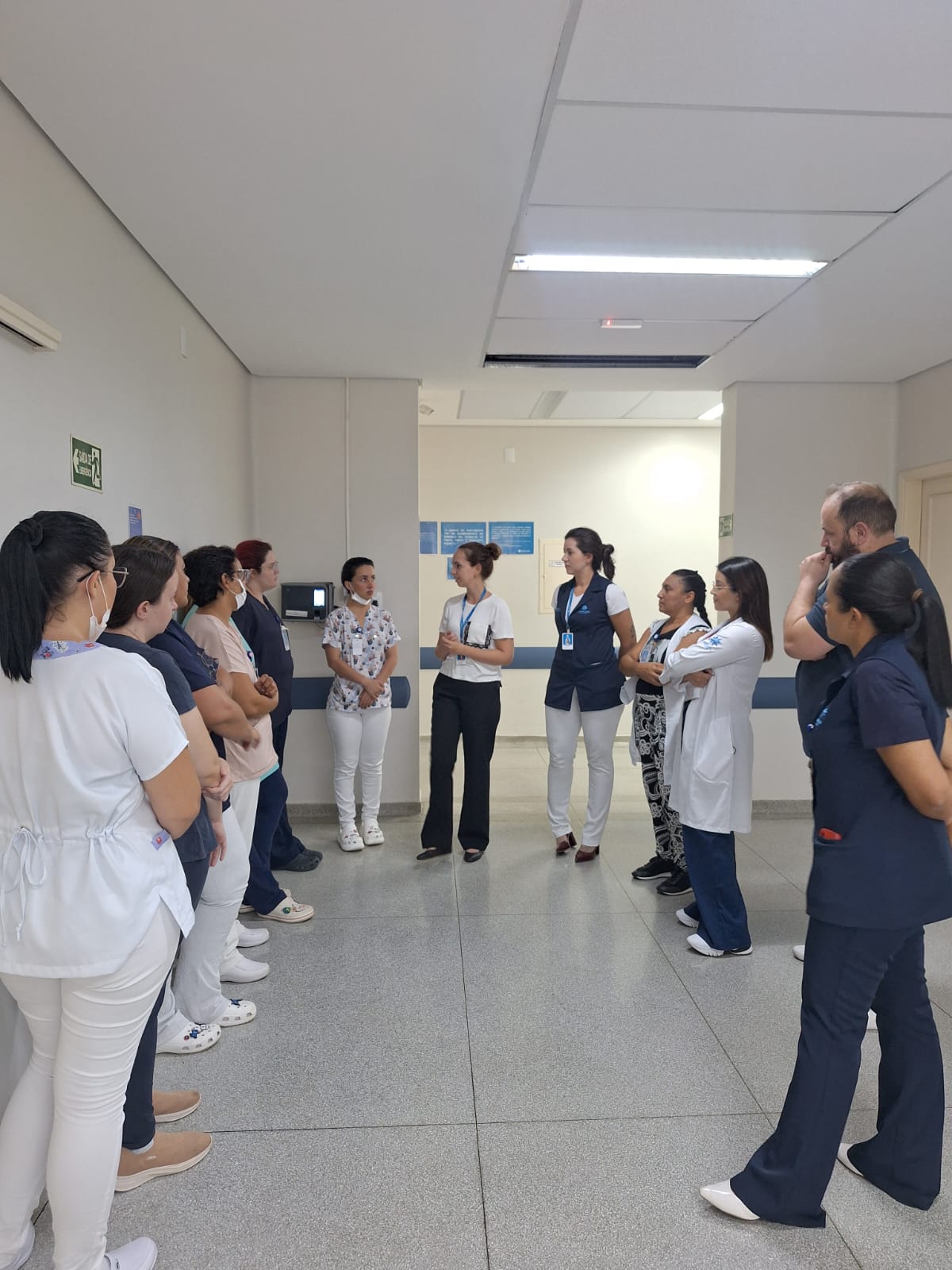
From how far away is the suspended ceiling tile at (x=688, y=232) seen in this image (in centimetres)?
277

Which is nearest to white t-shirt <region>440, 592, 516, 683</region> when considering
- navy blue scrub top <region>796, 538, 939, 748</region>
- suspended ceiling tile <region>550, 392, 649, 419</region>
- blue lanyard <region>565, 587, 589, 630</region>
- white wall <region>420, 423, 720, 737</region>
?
blue lanyard <region>565, 587, 589, 630</region>

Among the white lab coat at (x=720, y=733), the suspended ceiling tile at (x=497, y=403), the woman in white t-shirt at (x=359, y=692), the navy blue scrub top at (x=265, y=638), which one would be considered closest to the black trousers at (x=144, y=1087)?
the navy blue scrub top at (x=265, y=638)

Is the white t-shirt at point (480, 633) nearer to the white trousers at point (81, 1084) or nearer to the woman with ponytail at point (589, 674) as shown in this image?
the woman with ponytail at point (589, 674)

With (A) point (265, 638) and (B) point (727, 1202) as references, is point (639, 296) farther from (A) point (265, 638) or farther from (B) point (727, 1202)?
(B) point (727, 1202)

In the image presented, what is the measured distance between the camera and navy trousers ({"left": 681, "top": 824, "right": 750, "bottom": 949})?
321cm

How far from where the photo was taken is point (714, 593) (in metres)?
3.31

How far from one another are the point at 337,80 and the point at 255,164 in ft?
1.70

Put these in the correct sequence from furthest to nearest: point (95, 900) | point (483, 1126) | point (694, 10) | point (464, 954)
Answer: point (464, 954) < point (483, 1126) < point (694, 10) < point (95, 900)

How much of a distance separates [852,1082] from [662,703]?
2.21 m

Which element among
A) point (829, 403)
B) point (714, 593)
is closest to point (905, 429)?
point (829, 403)

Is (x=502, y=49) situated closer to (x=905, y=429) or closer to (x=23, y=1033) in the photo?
(x=23, y=1033)

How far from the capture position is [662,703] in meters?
3.88

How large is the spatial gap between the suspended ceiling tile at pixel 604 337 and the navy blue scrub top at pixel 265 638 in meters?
1.77

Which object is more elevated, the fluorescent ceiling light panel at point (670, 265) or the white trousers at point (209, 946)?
the fluorescent ceiling light panel at point (670, 265)
